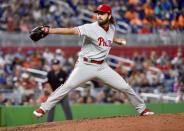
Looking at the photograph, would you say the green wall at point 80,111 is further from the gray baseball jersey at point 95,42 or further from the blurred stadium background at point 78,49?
the gray baseball jersey at point 95,42

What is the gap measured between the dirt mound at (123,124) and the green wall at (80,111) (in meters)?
4.28

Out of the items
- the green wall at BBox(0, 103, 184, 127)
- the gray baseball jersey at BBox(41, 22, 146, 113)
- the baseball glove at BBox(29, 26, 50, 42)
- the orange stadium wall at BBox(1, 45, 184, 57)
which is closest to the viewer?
the baseball glove at BBox(29, 26, 50, 42)

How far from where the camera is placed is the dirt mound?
10469mm

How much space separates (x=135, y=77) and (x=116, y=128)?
9.33 meters

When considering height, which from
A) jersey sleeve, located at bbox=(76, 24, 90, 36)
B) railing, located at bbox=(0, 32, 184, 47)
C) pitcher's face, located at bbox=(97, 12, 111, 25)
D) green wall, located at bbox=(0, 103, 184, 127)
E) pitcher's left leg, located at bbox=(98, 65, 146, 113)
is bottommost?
green wall, located at bbox=(0, 103, 184, 127)

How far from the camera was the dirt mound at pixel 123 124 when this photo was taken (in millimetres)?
10469

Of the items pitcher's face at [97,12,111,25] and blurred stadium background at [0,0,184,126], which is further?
blurred stadium background at [0,0,184,126]

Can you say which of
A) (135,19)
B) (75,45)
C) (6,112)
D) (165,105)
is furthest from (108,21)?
(135,19)

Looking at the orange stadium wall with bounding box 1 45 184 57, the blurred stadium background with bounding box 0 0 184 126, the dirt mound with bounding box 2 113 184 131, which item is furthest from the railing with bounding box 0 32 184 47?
the dirt mound with bounding box 2 113 184 131

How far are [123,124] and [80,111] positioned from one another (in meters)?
5.60

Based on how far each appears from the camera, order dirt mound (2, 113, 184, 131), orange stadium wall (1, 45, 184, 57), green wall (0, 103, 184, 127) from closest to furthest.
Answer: dirt mound (2, 113, 184, 131) → green wall (0, 103, 184, 127) → orange stadium wall (1, 45, 184, 57)

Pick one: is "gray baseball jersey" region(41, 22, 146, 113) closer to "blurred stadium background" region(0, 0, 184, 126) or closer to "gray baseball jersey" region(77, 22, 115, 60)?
"gray baseball jersey" region(77, 22, 115, 60)

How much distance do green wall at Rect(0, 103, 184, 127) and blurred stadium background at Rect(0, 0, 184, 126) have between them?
26 mm

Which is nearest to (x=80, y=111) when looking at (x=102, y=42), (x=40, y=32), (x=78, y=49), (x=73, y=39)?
(x=102, y=42)
